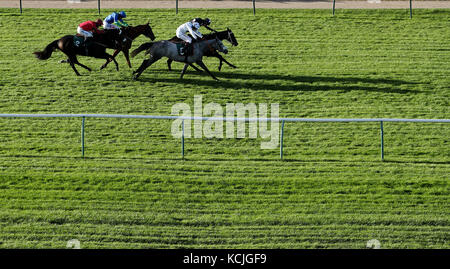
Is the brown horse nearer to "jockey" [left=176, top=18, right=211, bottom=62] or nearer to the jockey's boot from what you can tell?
"jockey" [left=176, top=18, right=211, bottom=62]

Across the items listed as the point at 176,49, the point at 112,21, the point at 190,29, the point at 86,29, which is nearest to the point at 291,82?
the point at 190,29

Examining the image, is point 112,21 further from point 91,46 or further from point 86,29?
point 91,46

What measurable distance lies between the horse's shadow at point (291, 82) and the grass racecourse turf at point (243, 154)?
2.2 inches

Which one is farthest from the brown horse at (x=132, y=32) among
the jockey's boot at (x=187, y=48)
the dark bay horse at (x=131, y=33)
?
the jockey's boot at (x=187, y=48)

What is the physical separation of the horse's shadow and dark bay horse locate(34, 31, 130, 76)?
1.19 m

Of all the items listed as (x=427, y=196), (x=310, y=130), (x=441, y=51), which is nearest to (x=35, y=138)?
(x=310, y=130)

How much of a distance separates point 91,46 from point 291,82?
553 cm

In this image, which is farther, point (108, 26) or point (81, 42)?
point (108, 26)

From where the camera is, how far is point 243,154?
15.4 m

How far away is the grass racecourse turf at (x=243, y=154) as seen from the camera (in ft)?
41.0

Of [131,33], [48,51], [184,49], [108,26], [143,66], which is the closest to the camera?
[184,49]

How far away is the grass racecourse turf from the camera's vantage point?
492 inches

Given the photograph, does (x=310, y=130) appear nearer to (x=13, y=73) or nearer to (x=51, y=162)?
(x=51, y=162)

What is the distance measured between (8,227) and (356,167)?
265 inches
